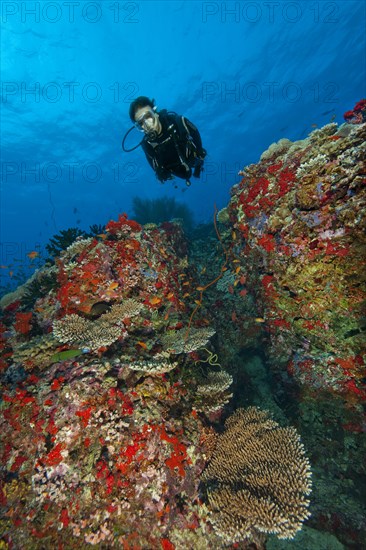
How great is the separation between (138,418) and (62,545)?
1.48m

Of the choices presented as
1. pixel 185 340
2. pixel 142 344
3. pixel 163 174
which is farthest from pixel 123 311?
pixel 163 174

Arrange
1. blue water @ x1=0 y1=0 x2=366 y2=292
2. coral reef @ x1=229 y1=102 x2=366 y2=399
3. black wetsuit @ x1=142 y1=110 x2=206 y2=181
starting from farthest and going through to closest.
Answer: blue water @ x1=0 y1=0 x2=366 y2=292 → black wetsuit @ x1=142 y1=110 x2=206 y2=181 → coral reef @ x1=229 y1=102 x2=366 y2=399

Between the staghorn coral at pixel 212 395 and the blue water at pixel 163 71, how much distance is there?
1647 cm

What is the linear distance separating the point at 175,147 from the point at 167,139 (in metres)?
0.19

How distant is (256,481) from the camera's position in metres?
3.68

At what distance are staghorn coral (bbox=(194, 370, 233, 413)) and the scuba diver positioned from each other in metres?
3.71

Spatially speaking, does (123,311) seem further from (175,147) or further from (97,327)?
(175,147)

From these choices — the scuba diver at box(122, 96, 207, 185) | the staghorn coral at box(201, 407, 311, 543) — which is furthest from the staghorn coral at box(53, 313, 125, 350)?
the scuba diver at box(122, 96, 207, 185)

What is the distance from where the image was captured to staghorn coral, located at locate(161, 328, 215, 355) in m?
4.44

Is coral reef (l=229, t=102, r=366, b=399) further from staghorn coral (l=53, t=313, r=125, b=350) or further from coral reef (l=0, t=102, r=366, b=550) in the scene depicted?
staghorn coral (l=53, t=313, r=125, b=350)

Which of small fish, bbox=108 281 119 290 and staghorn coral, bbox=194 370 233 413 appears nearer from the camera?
staghorn coral, bbox=194 370 233 413

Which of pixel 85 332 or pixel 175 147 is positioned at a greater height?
pixel 175 147

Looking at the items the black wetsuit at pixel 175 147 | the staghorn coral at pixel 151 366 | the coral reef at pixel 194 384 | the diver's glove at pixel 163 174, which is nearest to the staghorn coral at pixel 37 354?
the coral reef at pixel 194 384

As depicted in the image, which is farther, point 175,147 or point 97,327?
point 175,147
